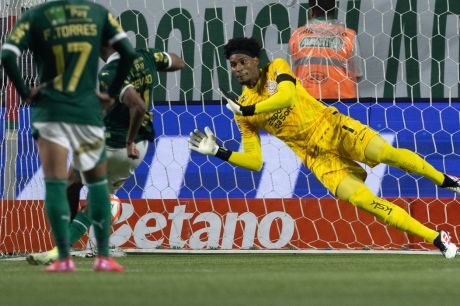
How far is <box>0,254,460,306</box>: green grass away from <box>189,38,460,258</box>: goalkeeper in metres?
1.04

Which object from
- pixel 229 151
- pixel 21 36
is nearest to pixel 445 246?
pixel 229 151

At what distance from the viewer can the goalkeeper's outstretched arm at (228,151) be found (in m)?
8.48

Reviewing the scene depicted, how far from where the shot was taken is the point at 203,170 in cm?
977

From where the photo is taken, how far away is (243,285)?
4.97 m

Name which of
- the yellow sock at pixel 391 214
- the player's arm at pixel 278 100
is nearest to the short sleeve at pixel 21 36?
the player's arm at pixel 278 100

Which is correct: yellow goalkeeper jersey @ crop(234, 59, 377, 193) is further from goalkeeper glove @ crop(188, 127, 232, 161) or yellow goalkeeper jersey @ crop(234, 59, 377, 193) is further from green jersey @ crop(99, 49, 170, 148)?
green jersey @ crop(99, 49, 170, 148)

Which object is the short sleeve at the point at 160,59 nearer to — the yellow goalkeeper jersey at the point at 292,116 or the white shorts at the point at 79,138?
the yellow goalkeeper jersey at the point at 292,116

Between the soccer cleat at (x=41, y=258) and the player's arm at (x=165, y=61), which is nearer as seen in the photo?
the soccer cleat at (x=41, y=258)

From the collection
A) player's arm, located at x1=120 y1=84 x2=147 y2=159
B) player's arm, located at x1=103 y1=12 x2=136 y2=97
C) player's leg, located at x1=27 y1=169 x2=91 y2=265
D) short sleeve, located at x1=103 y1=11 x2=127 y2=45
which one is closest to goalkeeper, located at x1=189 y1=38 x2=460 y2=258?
player's arm, located at x1=120 y1=84 x2=147 y2=159

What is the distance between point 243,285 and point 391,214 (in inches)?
127

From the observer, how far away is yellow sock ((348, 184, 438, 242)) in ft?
26.1

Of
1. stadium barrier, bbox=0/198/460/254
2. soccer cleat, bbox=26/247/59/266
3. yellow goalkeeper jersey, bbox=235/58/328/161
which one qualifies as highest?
yellow goalkeeper jersey, bbox=235/58/328/161

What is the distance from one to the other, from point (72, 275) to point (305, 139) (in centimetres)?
344

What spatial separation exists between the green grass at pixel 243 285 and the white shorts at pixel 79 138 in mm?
561
